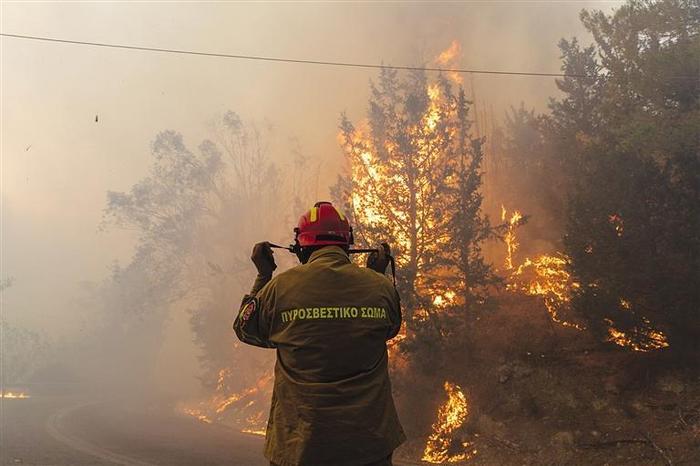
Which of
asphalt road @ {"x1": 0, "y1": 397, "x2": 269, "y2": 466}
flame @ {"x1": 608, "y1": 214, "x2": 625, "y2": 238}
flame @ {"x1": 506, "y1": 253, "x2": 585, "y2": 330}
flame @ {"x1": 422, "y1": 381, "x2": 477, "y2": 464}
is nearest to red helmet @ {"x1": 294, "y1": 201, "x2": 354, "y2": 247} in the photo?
asphalt road @ {"x1": 0, "y1": 397, "x2": 269, "y2": 466}

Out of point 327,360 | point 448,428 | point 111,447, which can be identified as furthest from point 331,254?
point 448,428

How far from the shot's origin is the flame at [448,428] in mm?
10916

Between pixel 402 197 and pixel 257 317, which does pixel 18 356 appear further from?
pixel 257 317

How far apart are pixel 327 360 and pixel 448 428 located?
11.3m

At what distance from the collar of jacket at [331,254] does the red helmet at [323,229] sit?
0.19ft

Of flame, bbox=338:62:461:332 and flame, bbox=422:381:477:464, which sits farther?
flame, bbox=338:62:461:332

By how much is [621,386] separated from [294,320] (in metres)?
10.8

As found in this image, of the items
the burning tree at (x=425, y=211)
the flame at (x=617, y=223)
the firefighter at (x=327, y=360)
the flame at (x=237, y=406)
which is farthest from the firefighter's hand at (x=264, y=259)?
the flame at (x=237, y=406)

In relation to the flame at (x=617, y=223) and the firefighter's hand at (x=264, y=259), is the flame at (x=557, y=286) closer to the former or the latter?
the flame at (x=617, y=223)

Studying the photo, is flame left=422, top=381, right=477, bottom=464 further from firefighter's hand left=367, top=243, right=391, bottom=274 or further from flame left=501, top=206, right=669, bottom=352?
firefighter's hand left=367, top=243, right=391, bottom=274

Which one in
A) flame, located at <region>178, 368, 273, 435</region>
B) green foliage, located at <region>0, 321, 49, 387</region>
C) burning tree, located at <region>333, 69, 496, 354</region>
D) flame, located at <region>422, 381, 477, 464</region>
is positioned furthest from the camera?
green foliage, located at <region>0, 321, 49, 387</region>

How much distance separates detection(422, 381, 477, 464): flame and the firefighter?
9.96m

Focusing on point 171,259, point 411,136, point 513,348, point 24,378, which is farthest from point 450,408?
point 24,378

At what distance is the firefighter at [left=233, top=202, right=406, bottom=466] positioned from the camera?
6.03 feet
